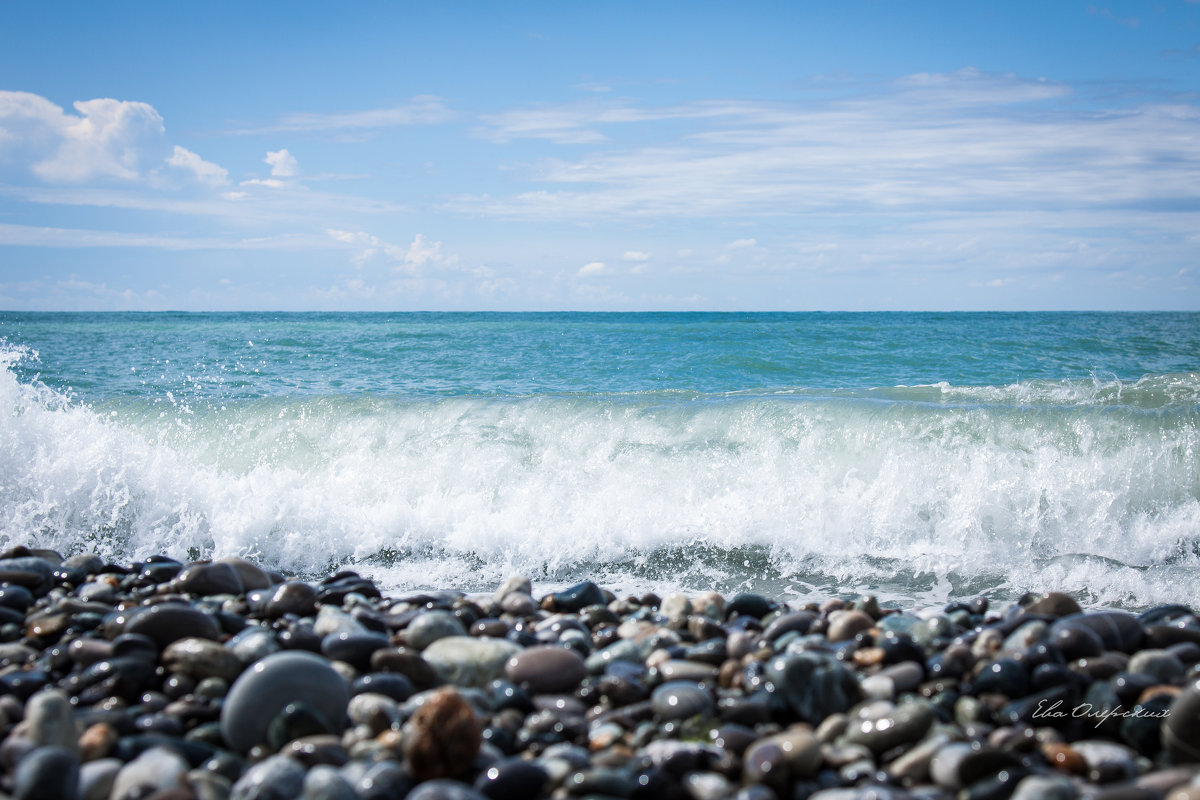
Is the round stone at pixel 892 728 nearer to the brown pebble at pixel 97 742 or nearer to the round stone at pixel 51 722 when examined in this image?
the brown pebble at pixel 97 742

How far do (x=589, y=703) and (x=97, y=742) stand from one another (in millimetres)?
1537

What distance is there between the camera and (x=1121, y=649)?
10.0 ft

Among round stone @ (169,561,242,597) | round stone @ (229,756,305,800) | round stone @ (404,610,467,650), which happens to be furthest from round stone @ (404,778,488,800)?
round stone @ (169,561,242,597)

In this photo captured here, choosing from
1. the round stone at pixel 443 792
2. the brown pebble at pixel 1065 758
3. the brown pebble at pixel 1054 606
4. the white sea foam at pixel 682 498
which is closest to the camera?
the round stone at pixel 443 792

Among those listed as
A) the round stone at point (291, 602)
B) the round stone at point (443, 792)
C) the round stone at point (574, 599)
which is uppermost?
the round stone at point (443, 792)

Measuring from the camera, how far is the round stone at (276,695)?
2504 mm

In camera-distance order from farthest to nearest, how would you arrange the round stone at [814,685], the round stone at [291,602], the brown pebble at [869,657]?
the round stone at [291,602] < the brown pebble at [869,657] < the round stone at [814,685]

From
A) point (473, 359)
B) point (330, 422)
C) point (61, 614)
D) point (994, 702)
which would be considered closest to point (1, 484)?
point (330, 422)

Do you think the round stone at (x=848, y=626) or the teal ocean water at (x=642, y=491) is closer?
the round stone at (x=848, y=626)

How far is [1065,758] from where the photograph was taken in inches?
91.4

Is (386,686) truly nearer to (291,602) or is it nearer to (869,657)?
(291,602)

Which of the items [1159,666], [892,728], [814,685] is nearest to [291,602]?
[814,685]

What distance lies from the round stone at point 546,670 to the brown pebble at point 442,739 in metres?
0.70
